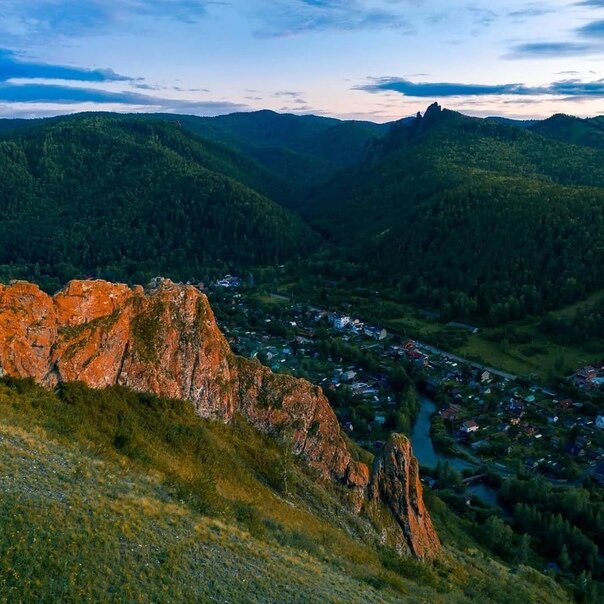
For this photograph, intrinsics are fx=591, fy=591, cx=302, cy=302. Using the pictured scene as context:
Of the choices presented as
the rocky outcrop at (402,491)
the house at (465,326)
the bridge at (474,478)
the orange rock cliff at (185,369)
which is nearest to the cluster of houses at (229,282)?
the house at (465,326)

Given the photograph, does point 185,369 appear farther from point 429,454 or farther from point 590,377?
point 590,377

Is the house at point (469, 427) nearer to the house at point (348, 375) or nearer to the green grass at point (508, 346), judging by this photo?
the house at point (348, 375)

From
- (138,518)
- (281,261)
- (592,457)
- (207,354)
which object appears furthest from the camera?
(281,261)

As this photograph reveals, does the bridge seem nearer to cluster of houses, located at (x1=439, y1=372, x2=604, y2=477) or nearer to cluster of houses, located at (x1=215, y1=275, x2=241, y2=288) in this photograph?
cluster of houses, located at (x1=439, y1=372, x2=604, y2=477)

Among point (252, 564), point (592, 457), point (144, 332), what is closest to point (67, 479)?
point (252, 564)

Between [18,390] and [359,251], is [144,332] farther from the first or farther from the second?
[359,251]

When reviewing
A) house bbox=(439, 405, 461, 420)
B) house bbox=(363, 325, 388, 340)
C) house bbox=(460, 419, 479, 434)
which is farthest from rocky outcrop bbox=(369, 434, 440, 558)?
house bbox=(363, 325, 388, 340)

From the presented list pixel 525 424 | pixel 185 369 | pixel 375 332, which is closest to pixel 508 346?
pixel 375 332
